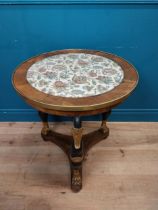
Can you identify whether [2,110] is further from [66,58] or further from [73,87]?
[73,87]

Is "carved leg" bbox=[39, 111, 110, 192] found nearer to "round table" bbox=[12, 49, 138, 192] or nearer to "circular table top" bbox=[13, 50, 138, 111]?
"round table" bbox=[12, 49, 138, 192]

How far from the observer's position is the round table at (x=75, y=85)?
3.22 ft

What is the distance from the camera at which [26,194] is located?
1263 millimetres

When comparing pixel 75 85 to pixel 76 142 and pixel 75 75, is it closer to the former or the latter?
pixel 75 75

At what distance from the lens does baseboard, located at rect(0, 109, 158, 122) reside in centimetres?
171

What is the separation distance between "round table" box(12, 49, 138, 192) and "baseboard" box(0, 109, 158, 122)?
1.22ft

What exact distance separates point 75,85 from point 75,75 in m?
0.09

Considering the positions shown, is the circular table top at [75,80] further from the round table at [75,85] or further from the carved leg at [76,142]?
the carved leg at [76,142]

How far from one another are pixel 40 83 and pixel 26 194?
0.60m

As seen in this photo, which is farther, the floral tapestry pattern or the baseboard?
the baseboard

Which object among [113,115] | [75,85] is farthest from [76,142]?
[113,115]

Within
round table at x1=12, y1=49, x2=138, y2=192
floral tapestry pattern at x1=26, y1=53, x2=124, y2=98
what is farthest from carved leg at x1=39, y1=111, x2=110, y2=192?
floral tapestry pattern at x1=26, y1=53, x2=124, y2=98

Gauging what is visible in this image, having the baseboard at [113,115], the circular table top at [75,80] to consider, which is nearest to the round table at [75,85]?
the circular table top at [75,80]

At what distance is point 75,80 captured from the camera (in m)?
1.10
